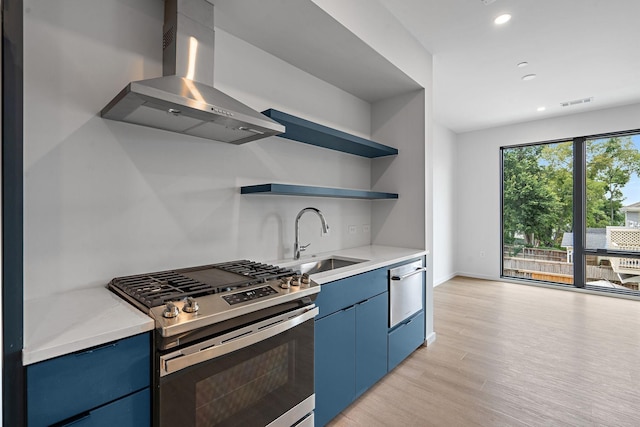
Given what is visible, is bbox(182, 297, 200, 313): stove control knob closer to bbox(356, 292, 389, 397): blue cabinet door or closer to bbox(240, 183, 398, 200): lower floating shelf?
bbox(240, 183, 398, 200): lower floating shelf

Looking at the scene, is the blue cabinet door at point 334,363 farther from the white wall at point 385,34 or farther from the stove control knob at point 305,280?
the white wall at point 385,34

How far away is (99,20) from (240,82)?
813mm

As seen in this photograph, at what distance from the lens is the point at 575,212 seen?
4.90 meters

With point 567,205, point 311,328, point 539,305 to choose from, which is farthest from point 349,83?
point 567,205

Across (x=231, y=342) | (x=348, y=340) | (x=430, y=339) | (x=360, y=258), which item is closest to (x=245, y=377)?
(x=231, y=342)

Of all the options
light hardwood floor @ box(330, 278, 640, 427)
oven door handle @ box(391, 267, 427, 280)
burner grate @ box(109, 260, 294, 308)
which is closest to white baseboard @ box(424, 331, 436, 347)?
light hardwood floor @ box(330, 278, 640, 427)

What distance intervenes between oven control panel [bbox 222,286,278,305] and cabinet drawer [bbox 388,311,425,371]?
136cm

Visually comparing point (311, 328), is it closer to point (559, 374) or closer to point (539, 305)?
point (559, 374)

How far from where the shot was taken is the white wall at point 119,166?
1362 mm

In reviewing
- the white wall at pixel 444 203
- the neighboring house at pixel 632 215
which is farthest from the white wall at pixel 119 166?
the neighboring house at pixel 632 215

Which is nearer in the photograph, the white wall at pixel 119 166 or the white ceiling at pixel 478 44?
the white wall at pixel 119 166

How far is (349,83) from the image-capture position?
9.29ft

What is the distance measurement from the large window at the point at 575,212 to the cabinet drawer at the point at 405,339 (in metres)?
3.69

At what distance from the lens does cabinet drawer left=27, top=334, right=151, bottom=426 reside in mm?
872
